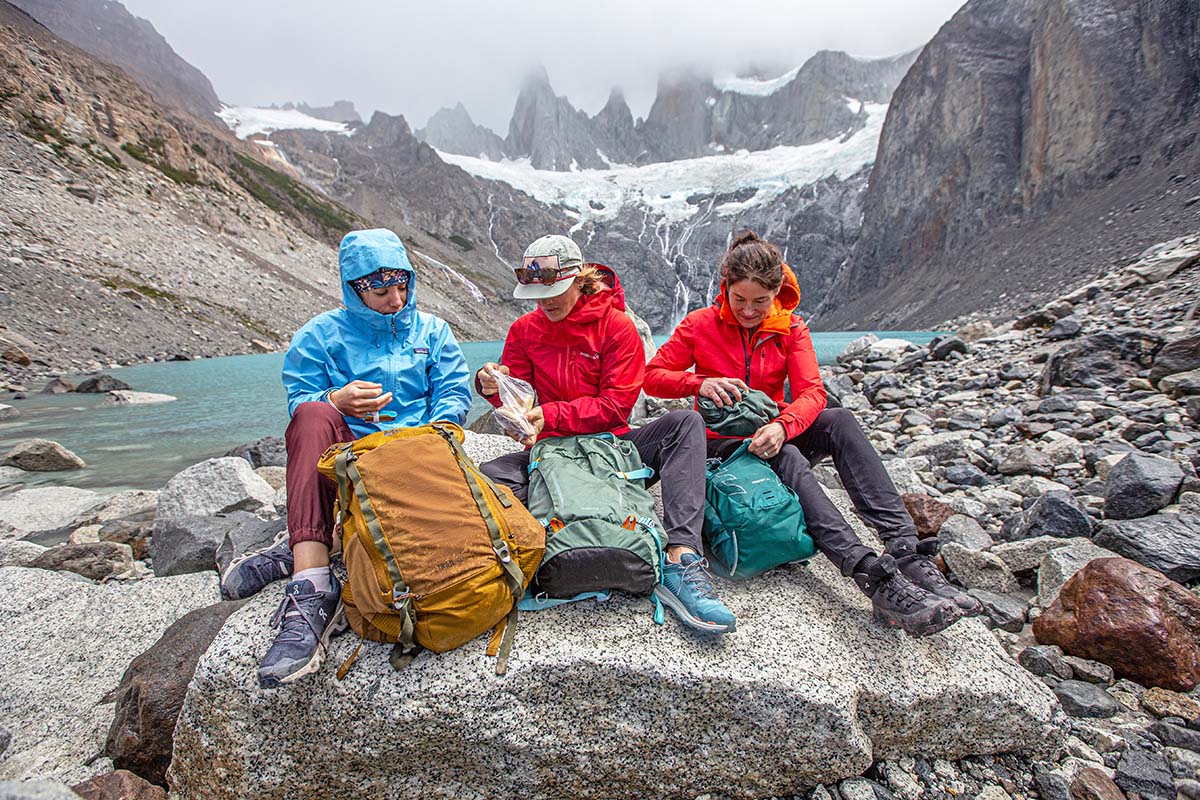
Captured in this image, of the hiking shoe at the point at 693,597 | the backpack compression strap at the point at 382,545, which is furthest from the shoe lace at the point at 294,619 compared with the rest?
the hiking shoe at the point at 693,597

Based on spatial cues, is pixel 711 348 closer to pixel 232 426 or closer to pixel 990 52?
pixel 232 426

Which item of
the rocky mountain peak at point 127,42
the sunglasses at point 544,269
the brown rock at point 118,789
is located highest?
the rocky mountain peak at point 127,42

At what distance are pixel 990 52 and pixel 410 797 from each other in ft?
312

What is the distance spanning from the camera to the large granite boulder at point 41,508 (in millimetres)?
6887

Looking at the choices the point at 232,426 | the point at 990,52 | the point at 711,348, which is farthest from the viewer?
the point at 990,52

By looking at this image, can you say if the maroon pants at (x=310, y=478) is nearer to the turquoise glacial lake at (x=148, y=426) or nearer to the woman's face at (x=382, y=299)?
the woman's face at (x=382, y=299)

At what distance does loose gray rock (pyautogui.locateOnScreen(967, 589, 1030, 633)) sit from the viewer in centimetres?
316

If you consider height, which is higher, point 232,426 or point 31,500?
point 31,500

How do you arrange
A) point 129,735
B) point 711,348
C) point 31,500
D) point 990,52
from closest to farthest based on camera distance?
point 129,735 < point 711,348 < point 31,500 < point 990,52

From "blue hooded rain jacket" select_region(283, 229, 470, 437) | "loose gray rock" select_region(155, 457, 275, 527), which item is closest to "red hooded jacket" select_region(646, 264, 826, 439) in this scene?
"blue hooded rain jacket" select_region(283, 229, 470, 437)

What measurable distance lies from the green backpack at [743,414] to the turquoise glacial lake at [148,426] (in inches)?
392

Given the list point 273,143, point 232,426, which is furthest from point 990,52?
point 273,143

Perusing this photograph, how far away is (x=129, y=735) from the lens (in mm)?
2580

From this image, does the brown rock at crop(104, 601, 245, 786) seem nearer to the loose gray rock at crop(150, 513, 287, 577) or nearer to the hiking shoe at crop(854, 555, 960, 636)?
the loose gray rock at crop(150, 513, 287, 577)
